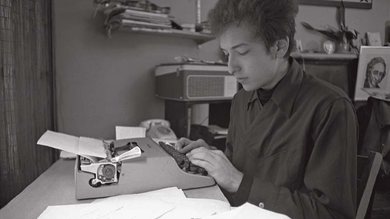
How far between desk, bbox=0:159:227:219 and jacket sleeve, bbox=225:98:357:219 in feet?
0.35

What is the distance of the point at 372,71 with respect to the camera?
2.48 metres

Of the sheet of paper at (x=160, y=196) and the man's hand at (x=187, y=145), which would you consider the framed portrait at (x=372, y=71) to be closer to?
the man's hand at (x=187, y=145)

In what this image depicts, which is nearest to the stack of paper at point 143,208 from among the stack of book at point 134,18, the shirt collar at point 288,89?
the shirt collar at point 288,89

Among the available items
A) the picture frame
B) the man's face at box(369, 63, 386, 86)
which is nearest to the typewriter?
the picture frame

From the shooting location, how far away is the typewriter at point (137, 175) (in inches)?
31.6

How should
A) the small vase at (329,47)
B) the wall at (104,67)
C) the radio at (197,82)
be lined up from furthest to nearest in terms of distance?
the small vase at (329,47) < the wall at (104,67) < the radio at (197,82)

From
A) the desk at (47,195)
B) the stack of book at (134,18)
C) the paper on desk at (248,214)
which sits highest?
the stack of book at (134,18)

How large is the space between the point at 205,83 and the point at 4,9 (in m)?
0.97

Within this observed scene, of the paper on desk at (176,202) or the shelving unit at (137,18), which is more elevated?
the shelving unit at (137,18)

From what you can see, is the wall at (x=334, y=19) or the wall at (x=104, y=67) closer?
the wall at (x=104, y=67)

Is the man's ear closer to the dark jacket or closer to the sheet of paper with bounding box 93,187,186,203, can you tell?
the dark jacket

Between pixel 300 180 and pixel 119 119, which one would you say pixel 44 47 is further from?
pixel 300 180

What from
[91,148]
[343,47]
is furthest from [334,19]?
[91,148]

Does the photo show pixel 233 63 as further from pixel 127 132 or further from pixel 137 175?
pixel 127 132
